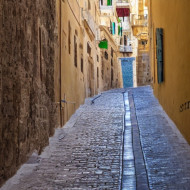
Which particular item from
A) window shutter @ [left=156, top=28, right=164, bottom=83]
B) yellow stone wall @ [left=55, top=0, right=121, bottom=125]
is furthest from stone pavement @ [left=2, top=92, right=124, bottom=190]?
window shutter @ [left=156, top=28, right=164, bottom=83]

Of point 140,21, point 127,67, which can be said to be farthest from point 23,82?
point 127,67

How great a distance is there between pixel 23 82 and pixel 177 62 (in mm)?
4423

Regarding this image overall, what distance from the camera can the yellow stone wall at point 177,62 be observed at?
8922mm

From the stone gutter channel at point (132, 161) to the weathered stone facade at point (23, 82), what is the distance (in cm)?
194

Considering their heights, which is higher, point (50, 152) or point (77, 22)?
point (77, 22)

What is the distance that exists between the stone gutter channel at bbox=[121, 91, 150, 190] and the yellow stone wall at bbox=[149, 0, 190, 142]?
1.17 m

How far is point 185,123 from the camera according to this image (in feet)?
30.6

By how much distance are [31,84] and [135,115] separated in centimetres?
623

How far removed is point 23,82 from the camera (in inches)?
306

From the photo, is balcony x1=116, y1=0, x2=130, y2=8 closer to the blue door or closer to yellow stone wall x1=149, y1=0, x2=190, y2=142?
the blue door

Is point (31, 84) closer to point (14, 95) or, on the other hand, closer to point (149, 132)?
point (14, 95)

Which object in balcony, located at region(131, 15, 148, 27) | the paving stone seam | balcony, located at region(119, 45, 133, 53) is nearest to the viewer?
the paving stone seam

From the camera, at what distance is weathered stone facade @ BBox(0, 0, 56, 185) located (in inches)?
259

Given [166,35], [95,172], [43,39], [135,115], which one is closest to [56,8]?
[43,39]
